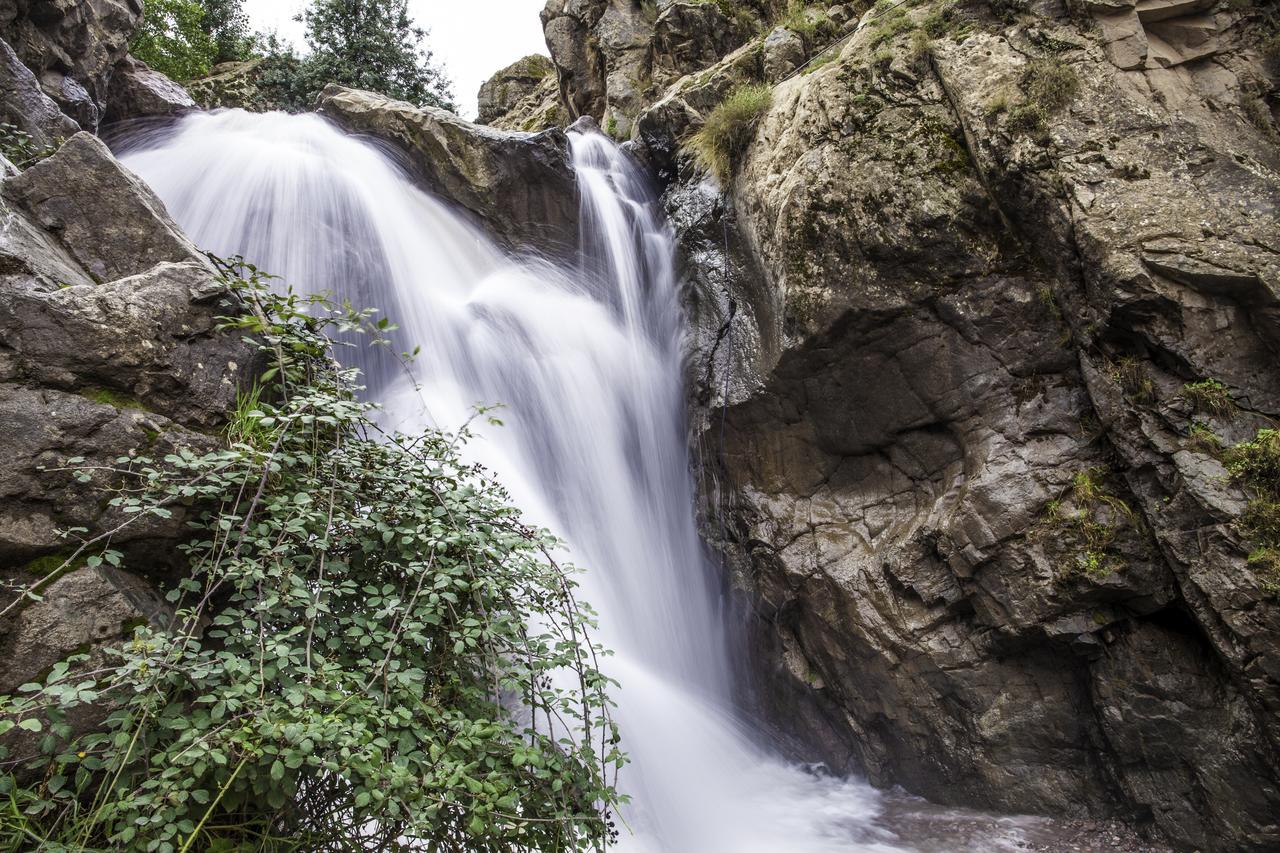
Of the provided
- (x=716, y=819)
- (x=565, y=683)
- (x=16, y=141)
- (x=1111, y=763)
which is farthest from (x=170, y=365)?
(x=1111, y=763)

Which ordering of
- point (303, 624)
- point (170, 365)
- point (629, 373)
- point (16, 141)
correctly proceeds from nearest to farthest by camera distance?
point (303, 624) < point (170, 365) < point (16, 141) < point (629, 373)

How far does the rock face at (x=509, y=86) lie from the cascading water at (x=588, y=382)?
8712 mm

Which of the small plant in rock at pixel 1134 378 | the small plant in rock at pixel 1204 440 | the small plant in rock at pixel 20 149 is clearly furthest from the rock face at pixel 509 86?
the small plant in rock at pixel 1204 440

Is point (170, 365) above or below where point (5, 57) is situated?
below

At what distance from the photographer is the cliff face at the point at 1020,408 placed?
409 cm

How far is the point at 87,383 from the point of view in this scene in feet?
9.60

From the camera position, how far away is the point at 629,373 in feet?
24.6

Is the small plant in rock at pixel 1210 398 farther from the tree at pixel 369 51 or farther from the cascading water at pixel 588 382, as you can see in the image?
the tree at pixel 369 51

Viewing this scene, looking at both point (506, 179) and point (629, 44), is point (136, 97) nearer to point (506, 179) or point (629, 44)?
point (506, 179)

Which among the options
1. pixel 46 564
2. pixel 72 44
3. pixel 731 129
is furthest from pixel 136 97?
pixel 46 564

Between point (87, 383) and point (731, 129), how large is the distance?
6083 millimetres

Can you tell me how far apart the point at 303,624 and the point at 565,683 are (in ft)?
10.1

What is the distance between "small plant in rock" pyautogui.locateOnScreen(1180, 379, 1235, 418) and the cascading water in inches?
128

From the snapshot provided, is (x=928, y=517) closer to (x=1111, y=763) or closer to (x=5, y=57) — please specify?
(x=1111, y=763)
